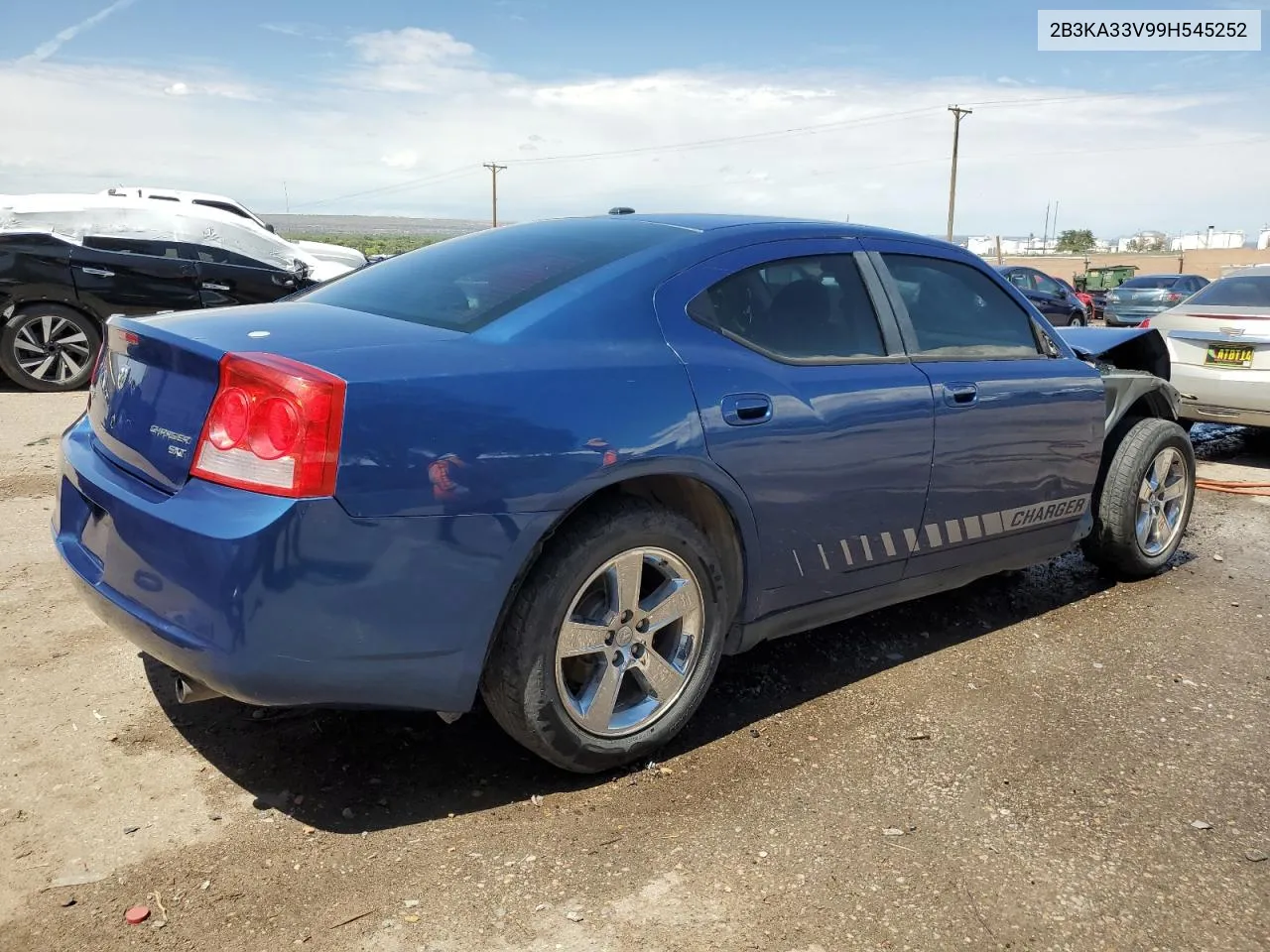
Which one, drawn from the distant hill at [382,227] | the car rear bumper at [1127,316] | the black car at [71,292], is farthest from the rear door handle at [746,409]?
the distant hill at [382,227]

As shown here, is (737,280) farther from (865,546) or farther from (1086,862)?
(1086,862)

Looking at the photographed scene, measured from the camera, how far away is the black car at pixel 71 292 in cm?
930

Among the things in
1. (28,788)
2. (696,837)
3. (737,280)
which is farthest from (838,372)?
(28,788)

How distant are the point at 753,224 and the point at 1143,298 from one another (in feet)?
69.3

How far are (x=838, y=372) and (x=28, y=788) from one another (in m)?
2.65

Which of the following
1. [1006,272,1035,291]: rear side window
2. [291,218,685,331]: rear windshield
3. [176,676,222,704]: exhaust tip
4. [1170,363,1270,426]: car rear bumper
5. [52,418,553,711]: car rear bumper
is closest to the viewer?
[52,418,553,711]: car rear bumper

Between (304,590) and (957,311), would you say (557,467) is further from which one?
(957,311)

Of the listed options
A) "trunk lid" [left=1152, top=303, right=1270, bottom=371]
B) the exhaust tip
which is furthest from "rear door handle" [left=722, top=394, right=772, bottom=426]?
"trunk lid" [left=1152, top=303, right=1270, bottom=371]

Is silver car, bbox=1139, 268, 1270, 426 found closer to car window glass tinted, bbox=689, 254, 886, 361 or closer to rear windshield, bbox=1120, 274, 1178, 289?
car window glass tinted, bbox=689, 254, 886, 361

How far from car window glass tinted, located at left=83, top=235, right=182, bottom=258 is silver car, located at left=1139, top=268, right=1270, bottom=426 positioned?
891 centimetres

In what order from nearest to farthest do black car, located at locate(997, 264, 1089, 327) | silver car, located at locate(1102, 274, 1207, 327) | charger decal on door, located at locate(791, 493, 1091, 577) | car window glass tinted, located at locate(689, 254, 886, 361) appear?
car window glass tinted, located at locate(689, 254, 886, 361) → charger decal on door, located at locate(791, 493, 1091, 577) → black car, located at locate(997, 264, 1089, 327) → silver car, located at locate(1102, 274, 1207, 327)

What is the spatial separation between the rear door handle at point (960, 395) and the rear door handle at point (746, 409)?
2.91 feet

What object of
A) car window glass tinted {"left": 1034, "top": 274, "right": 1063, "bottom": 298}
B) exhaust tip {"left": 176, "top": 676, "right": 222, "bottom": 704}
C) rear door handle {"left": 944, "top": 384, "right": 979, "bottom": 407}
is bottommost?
exhaust tip {"left": 176, "top": 676, "right": 222, "bottom": 704}

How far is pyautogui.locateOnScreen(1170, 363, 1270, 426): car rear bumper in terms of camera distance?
7.73 m
